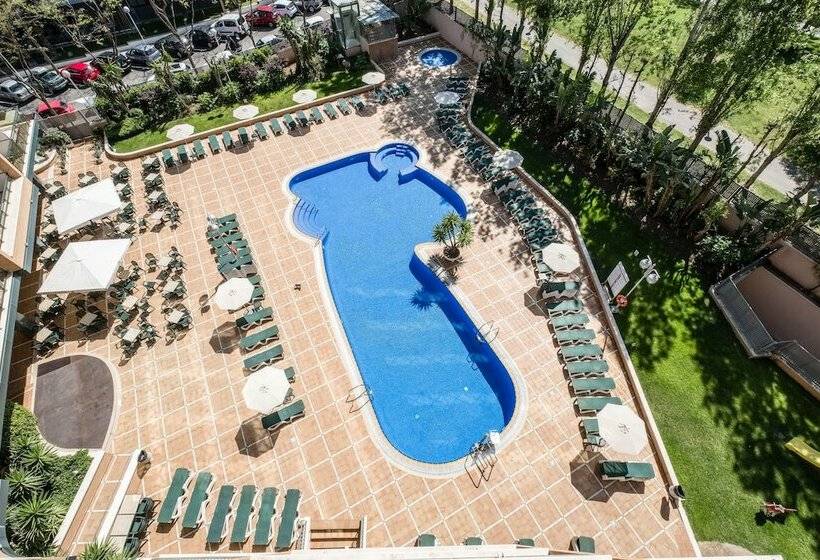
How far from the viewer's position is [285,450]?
1606 cm

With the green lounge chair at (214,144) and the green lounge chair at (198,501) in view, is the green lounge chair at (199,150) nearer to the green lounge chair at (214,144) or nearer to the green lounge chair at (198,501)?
the green lounge chair at (214,144)

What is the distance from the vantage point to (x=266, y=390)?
51.6 ft

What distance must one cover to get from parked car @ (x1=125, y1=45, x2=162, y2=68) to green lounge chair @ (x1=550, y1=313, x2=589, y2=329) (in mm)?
38484

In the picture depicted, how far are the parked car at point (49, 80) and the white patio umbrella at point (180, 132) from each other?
14777 mm

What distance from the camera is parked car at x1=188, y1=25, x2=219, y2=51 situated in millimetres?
37125

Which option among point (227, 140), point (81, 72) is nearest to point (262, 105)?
point (227, 140)

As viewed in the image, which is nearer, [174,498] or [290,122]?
[174,498]

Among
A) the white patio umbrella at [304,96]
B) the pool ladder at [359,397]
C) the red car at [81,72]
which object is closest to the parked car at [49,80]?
the red car at [81,72]

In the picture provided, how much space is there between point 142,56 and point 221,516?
124ft

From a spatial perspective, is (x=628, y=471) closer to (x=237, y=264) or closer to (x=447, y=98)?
(x=237, y=264)

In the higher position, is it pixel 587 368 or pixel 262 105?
pixel 262 105

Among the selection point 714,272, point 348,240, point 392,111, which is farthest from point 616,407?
point 392,111

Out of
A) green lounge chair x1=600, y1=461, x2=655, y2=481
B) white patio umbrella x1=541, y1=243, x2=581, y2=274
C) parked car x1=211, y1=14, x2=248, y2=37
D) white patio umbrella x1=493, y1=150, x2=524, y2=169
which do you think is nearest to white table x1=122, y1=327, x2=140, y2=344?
white patio umbrella x1=541, y1=243, x2=581, y2=274

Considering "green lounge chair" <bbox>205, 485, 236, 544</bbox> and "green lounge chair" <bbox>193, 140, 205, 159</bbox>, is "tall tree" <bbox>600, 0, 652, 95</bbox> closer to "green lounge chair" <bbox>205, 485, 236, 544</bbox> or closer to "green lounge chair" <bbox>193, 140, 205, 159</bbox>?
"green lounge chair" <bbox>193, 140, 205, 159</bbox>
